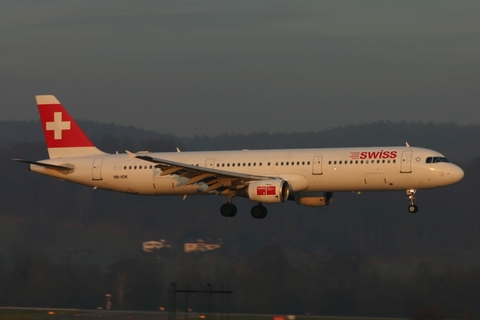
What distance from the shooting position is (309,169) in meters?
48.9

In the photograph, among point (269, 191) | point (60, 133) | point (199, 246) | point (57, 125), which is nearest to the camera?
point (269, 191)

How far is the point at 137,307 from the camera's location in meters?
66.9

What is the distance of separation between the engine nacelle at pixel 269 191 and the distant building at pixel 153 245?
25.4 m

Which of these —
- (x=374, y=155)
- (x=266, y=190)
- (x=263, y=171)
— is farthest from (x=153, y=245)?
(x=374, y=155)

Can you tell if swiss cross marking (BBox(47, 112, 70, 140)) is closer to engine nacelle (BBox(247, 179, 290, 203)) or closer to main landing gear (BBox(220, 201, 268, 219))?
main landing gear (BBox(220, 201, 268, 219))

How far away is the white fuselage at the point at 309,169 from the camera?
47.8m

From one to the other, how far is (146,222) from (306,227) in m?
15.3

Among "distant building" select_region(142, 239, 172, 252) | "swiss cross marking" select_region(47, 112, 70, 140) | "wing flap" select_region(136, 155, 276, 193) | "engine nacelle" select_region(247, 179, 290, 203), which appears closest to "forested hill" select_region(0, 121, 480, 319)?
"distant building" select_region(142, 239, 172, 252)

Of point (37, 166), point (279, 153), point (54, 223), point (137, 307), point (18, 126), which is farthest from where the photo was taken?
point (18, 126)

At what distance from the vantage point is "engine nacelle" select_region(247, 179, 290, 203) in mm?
48231

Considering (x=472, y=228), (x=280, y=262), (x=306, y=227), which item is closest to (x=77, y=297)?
(x=280, y=262)

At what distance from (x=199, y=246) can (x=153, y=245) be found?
375 cm

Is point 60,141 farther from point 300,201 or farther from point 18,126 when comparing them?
point 18,126

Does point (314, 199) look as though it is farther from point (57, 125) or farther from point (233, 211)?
point (57, 125)
